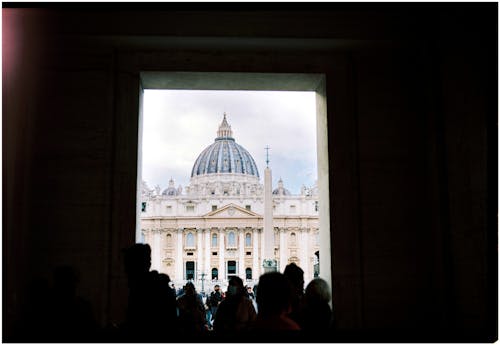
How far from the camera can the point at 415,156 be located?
6.14 meters

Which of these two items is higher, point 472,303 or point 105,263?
point 105,263

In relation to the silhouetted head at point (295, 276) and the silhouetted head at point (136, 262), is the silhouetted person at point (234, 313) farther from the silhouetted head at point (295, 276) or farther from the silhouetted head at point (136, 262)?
the silhouetted head at point (136, 262)

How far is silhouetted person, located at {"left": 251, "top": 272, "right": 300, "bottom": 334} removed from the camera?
320 cm

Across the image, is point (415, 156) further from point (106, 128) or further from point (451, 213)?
point (106, 128)

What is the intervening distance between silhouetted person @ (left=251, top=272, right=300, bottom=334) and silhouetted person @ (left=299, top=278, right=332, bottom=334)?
99cm

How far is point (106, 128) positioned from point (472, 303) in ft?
13.2

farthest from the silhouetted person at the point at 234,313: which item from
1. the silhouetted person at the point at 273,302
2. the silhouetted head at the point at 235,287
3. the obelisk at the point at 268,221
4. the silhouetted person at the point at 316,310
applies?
the obelisk at the point at 268,221

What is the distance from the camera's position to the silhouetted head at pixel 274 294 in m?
3.20

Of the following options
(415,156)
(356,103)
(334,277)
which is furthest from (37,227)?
(415,156)

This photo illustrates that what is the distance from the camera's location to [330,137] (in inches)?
246

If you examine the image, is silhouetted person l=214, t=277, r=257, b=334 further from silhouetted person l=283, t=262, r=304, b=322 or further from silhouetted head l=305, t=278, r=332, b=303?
silhouetted head l=305, t=278, r=332, b=303

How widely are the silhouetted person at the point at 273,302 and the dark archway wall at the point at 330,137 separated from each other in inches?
101

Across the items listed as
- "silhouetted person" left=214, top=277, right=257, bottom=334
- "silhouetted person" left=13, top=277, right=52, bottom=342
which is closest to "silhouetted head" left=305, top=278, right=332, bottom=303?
"silhouetted person" left=214, top=277, right=257, bottom=334

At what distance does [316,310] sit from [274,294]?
1140mm
